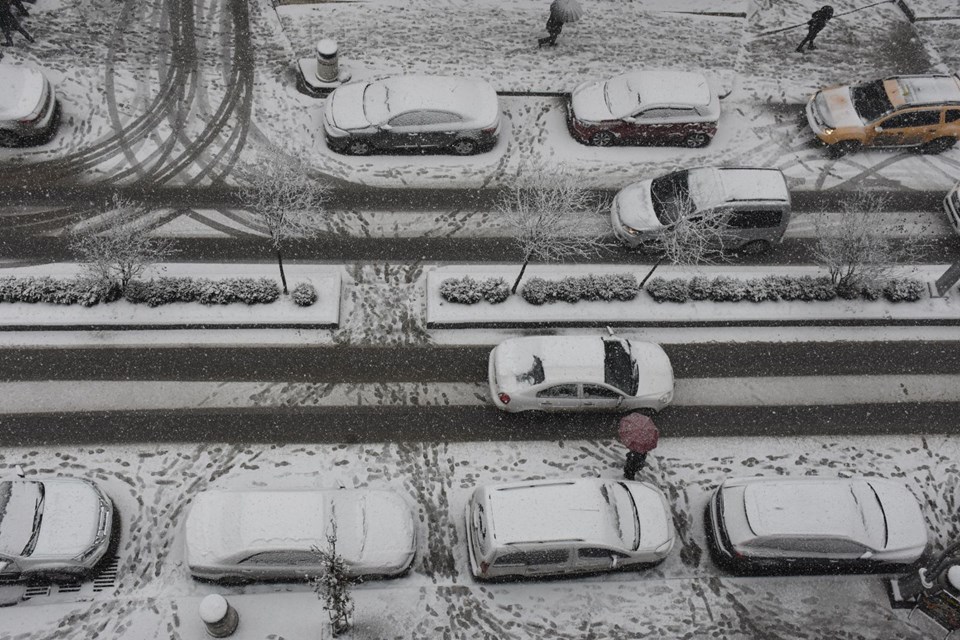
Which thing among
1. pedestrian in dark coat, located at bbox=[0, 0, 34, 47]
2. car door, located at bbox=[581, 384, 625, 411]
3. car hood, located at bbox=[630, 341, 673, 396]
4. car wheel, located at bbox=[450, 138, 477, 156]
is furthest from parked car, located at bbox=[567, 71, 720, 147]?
pedestrian in dark coat, located at bbox=[0, 0, 34, 47]

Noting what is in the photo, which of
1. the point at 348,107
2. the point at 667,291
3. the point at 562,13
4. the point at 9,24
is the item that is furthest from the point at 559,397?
the point at 9,24

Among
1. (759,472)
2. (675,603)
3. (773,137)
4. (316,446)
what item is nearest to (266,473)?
(316,446)

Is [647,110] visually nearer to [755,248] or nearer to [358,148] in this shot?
[755,248]

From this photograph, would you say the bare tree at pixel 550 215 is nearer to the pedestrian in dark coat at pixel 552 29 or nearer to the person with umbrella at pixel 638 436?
the person with umbrella at pixel 638 436

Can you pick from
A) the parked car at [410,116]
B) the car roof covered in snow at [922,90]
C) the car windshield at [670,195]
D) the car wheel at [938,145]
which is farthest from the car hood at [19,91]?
the car wheel at [938,145]

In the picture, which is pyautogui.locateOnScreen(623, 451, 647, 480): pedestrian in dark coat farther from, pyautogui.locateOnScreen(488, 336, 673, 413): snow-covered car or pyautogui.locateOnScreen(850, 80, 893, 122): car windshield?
pyautogui.locateOnScreen(850, 80, 893, 122): car windshield

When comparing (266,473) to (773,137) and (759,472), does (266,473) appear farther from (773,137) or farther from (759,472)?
(773,137)
